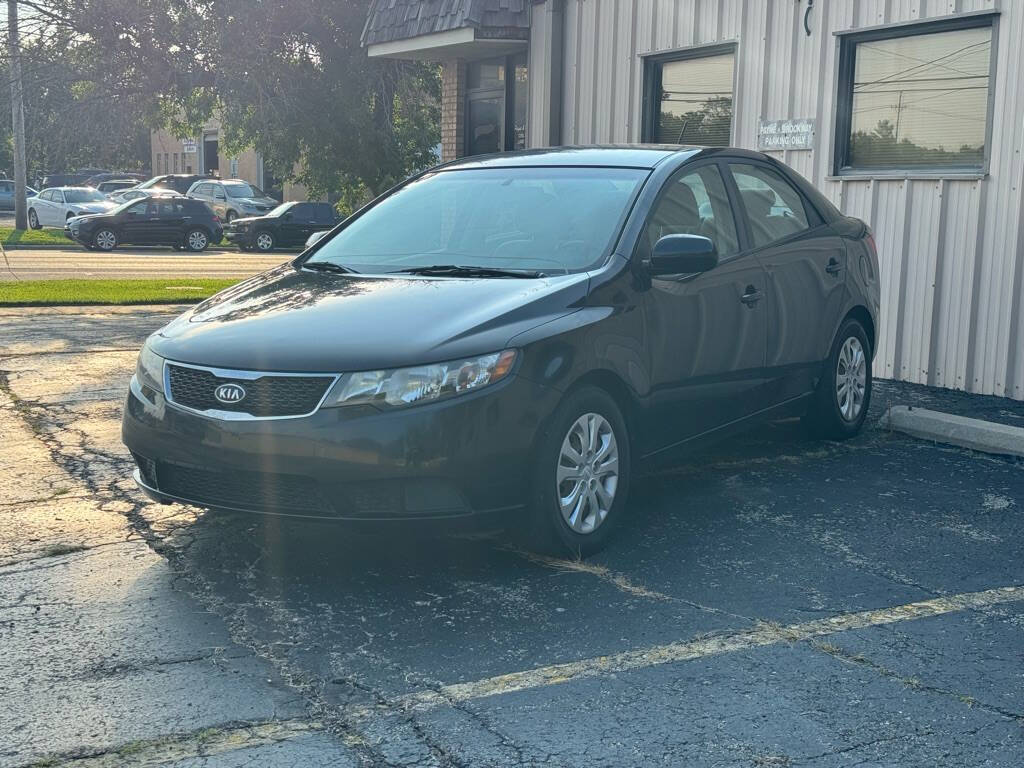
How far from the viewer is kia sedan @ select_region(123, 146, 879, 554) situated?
4824mm

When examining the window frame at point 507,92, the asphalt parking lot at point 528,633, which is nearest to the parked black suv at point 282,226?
the window frame at point 507,92

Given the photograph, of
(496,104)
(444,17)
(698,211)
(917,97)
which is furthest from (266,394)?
(496,104)

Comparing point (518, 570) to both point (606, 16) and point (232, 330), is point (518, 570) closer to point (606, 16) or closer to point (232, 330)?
point (232, 330)

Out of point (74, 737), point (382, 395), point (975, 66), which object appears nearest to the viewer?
point (74, 737)

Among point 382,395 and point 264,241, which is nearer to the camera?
point 382,395

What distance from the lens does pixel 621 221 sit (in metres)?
5.96

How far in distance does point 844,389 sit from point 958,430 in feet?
2.49

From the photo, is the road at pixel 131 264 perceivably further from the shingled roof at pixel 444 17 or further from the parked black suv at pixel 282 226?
the shingled roof at pixel 444 17

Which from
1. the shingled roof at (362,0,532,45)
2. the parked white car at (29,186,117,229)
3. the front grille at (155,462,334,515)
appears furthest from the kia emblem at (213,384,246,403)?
the parked white car at (29,186,117,229)

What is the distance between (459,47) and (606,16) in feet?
8.08

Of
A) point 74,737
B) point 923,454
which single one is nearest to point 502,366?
point 74,737

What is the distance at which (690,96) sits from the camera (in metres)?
12.4

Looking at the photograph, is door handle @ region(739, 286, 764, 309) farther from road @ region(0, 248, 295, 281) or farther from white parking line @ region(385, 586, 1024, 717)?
road @ region(0, 248, 295, 281)

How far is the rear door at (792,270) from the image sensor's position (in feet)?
22.4
